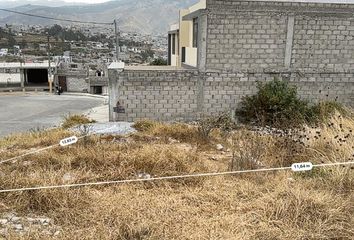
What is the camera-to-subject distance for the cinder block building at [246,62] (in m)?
10.6

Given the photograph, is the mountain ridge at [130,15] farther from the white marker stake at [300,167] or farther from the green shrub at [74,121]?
the white marker stake at [300,167]

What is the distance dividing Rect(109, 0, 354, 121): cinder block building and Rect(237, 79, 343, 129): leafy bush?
520 mm

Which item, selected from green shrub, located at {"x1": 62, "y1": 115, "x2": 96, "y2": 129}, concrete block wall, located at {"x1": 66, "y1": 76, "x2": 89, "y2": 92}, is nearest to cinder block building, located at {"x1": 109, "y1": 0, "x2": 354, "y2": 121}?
green shrub, located at {"x1": 62, "y1": 115, "x2": 96, "y2": 129}

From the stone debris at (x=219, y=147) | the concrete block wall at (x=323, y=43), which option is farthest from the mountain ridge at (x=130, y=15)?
the stone debris at (x=219, y=147)

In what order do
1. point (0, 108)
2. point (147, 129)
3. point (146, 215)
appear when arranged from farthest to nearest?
point (0, 108) → point (147, 129) → point (146, 215)

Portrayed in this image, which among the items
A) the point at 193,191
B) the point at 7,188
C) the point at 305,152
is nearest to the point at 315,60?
the point at 305,152

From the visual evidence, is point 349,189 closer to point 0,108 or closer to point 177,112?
point 177,112

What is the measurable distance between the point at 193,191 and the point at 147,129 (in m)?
4.66

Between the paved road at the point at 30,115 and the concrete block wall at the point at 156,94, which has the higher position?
the concrete block wall at the point at 156,94

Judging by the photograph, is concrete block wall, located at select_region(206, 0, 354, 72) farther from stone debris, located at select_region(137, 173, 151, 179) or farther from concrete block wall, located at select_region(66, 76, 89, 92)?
concrete block wall, located at select_region(66, 76, 89, 92)

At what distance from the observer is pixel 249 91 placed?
11203 millimetres

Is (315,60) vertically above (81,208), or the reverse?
(315,60)

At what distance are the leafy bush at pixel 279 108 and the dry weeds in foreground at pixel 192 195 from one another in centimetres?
280

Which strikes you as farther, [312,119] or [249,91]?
[249,91]
